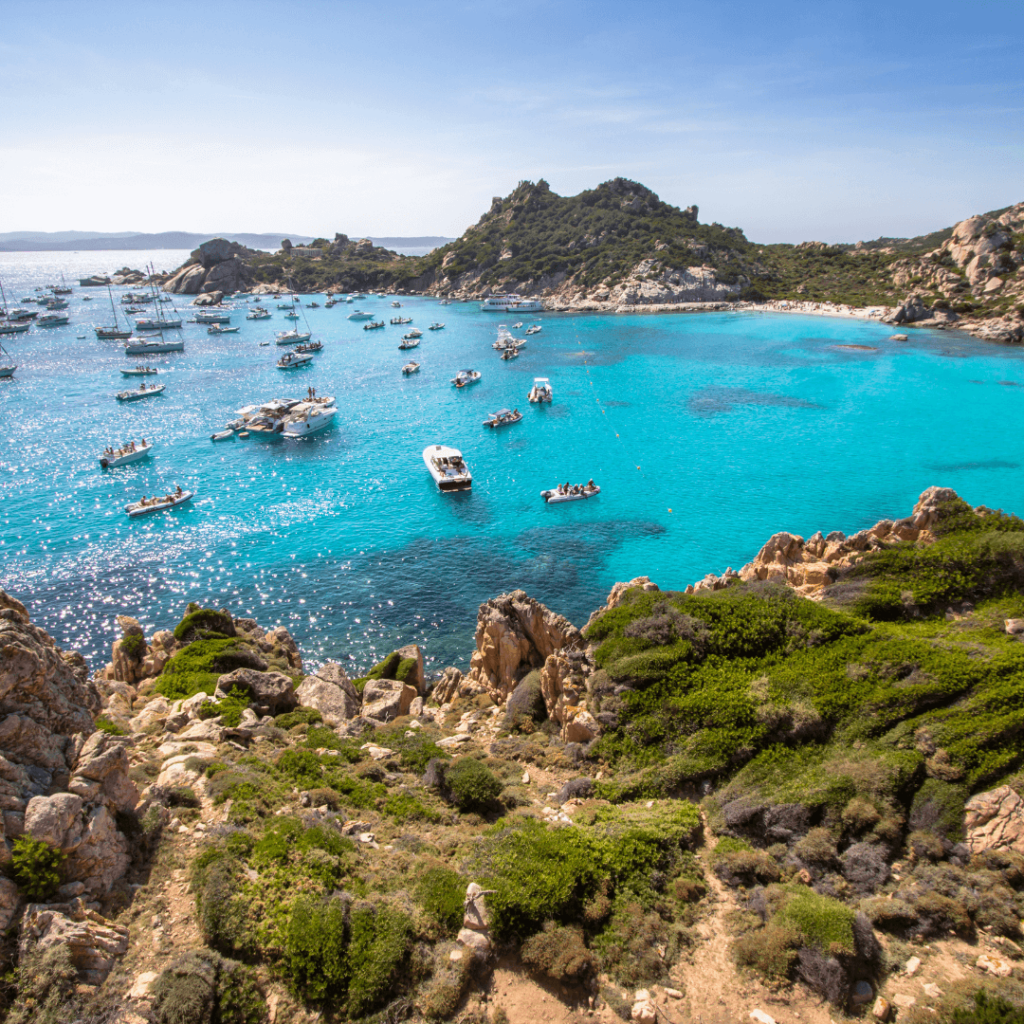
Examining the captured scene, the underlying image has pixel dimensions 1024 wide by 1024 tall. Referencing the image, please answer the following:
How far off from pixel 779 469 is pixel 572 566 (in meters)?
28.4

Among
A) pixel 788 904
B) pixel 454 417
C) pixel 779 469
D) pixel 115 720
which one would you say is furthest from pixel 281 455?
pixel 788 904

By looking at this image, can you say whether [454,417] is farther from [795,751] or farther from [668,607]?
[795,751]

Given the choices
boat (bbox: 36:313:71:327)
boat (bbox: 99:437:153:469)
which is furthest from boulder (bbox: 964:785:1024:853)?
boat (bbox: 36:313:71:327)

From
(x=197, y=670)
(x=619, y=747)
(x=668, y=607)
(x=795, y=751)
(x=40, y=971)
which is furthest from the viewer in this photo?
(x=197, y=670)

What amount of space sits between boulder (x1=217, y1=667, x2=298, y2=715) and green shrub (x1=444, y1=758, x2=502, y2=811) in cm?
924

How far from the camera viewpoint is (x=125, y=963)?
35.8 feet

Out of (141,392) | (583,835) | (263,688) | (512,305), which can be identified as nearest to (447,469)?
(263,688)

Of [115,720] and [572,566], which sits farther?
[572,566]

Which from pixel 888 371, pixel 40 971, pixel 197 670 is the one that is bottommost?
pixel 197 670

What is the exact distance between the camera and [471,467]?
58531mm

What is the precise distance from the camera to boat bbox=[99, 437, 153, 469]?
57469 millimetres

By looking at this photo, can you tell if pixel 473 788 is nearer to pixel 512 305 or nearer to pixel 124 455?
pixel 124 455

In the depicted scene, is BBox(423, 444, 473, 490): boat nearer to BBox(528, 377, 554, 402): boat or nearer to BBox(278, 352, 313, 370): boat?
BBox(528, 377, 554, 402): boat

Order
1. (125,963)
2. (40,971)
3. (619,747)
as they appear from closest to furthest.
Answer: (40,971) < (125,963) < (619,747)
